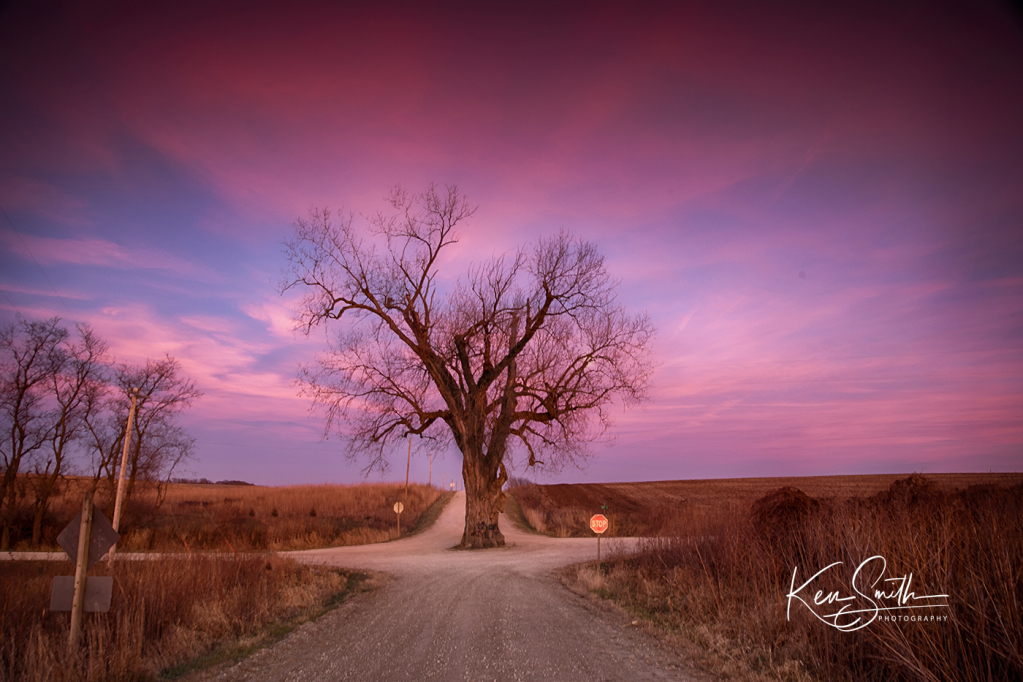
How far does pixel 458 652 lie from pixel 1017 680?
245 inches

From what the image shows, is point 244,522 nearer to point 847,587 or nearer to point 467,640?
point 467,640

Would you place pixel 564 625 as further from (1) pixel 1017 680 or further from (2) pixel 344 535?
(2) pixel 344 535

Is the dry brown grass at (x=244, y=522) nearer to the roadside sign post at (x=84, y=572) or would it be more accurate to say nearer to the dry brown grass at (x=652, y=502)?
the dry brown grass at (x=652, y=502)

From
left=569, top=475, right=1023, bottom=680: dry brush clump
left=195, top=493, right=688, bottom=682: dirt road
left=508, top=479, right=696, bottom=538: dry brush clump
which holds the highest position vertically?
left=569, top=475, right=1023, bottom=680: dry brush clump

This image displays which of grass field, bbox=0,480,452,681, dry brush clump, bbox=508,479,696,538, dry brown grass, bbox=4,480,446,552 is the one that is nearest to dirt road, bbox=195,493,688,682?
grass field, bbox=0,480,452,681

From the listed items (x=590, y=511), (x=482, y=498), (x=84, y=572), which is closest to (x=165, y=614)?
(x=84, y=572)

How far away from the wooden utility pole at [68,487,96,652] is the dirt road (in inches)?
73.0

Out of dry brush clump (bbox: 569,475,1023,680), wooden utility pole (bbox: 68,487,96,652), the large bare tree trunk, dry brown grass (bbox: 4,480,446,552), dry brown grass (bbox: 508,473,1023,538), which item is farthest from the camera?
dry brown grass (bbox: 4,480,446,552)

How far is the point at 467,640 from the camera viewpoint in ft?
27.5

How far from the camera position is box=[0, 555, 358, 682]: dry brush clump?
6.80 meters

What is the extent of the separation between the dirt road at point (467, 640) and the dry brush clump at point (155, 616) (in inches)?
37.2

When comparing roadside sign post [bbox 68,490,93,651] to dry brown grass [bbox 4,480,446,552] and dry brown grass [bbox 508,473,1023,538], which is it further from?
dry brown grass [bbox 4,480,446,552]
